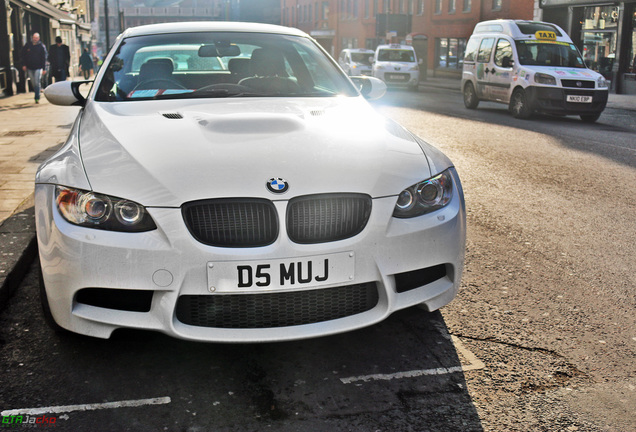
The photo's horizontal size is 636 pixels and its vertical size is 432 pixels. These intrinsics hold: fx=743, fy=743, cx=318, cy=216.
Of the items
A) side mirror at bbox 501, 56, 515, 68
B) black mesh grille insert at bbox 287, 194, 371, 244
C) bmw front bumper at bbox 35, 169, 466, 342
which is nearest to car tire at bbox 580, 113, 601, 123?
side mirror at bbox 501, 56, 515, 68

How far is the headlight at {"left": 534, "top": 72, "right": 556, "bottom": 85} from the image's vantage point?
53.3 ft

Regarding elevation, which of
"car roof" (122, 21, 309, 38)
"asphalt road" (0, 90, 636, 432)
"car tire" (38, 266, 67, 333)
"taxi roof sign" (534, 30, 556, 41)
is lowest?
"asphalt road" (0, 90, 636, 432)

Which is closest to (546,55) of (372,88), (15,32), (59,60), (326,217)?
(372,88)

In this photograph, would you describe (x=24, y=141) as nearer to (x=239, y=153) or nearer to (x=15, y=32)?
(x=239, y=153)

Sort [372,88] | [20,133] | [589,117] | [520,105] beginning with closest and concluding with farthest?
[372,88] < [20,133] < [589,117] < [520,105]

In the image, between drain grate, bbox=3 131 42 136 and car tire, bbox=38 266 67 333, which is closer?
car tire, bbox=38 266 67 333

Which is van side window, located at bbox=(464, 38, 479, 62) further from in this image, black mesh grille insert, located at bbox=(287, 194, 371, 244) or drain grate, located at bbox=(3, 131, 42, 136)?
black mesh grille insert, located at bbox=(287, 194, 371, 244)

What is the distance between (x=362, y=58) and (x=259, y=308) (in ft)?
108

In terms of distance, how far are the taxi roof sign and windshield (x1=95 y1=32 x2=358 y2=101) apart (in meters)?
13.7

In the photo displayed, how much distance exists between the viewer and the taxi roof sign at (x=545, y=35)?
1747 cm

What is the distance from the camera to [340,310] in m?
3.06

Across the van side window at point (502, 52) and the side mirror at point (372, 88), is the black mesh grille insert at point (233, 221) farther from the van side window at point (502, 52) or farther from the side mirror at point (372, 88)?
the van side window at point (502, 52)

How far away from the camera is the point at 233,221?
291 cm

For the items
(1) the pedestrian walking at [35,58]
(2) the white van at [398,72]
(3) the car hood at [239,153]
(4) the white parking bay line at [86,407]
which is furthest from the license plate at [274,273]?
(2) the white van at [398,72]
